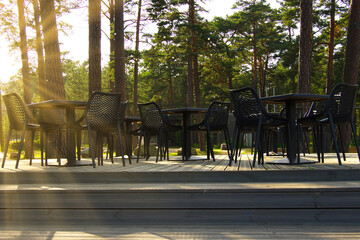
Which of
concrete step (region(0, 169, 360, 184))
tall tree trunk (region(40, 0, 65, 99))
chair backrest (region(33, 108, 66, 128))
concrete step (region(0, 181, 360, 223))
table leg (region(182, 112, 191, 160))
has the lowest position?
concrete step (region(0, 181, 360, 223))

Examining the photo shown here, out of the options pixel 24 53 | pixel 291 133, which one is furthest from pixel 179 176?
pixel 24 53

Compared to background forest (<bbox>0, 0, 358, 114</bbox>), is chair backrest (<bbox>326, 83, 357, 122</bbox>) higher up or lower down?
lower down

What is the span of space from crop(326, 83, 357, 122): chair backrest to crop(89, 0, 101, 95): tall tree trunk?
5.97m

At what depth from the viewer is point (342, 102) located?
4363 millimetres

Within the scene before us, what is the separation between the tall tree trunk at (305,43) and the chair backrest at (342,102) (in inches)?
199

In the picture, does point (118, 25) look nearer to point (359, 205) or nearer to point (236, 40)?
point (359, 205)

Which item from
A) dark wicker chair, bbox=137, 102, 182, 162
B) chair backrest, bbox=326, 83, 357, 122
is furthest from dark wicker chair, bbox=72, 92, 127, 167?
chair backrest, bbox=326, 83, 357, 122

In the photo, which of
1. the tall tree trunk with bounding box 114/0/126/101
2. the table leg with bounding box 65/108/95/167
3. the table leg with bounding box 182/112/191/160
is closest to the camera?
the table leg with bounding box 65/108/95/167

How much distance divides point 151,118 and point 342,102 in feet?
8.54

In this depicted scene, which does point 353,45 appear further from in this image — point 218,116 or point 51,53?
point 51,53

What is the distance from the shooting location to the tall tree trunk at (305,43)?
903 centimetres

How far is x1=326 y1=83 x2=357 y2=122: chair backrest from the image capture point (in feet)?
14.1

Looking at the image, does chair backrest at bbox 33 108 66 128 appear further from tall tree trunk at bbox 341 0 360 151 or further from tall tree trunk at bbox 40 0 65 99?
tall tree trunk at bbox 341 0 360 151

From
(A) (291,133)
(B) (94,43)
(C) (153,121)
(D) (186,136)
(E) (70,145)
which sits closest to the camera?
(A) (291,133)
